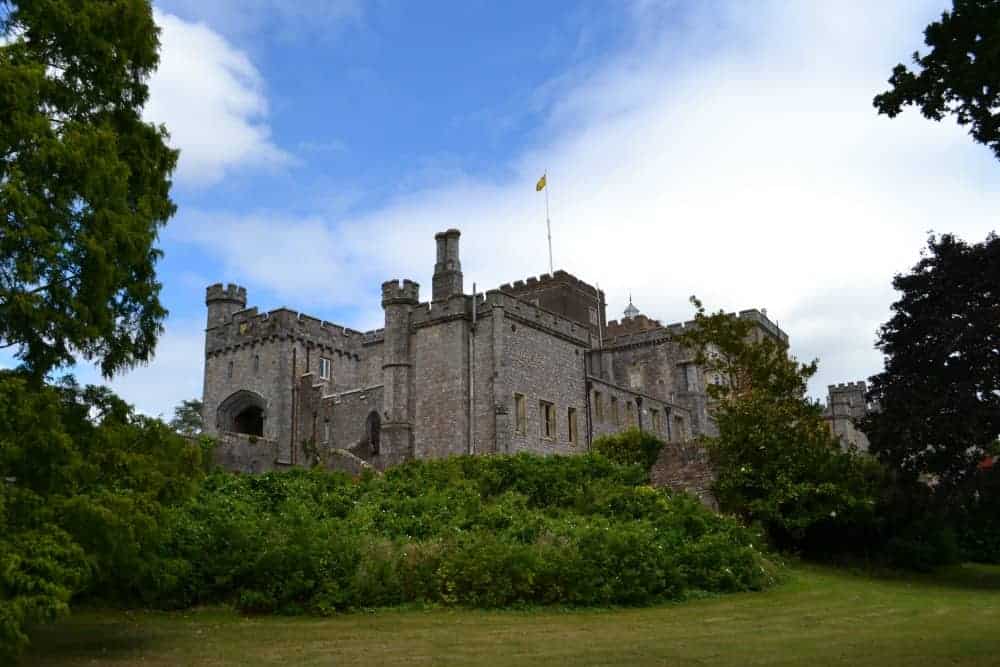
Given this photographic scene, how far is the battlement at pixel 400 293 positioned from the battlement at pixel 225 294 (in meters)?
11.1

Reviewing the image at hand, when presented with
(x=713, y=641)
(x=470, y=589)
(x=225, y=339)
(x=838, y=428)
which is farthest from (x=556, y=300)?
(x=713, y=641)

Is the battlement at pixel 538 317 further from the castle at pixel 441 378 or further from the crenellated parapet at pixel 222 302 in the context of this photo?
the crenellated parapet at pixel 222 302

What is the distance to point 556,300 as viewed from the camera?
44969 mm

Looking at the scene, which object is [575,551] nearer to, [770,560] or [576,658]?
[576,658]

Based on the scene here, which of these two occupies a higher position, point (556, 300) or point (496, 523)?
point (556, 300)

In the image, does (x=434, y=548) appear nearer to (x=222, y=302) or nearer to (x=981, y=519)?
(x=981, y=519)

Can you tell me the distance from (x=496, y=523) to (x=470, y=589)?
3089 mm

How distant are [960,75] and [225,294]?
36.6 metres

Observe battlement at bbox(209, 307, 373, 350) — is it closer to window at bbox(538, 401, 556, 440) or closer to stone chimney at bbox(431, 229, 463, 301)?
stone chimney at bbox(431, 229, 463, 301)

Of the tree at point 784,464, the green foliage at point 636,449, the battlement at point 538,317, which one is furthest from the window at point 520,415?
the tree at point 784,464

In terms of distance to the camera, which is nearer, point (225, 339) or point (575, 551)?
point (575, 551)

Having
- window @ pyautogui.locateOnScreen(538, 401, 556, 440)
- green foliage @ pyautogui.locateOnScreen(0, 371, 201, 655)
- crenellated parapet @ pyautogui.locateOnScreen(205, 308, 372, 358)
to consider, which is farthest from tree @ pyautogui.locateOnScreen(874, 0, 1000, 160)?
crenellated parapet @ pyautogui.locateOnScreen(205, 308, 372, 358)

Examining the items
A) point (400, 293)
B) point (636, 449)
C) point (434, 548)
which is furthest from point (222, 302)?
point (434, 548)

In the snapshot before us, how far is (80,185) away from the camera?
10.2 meters
